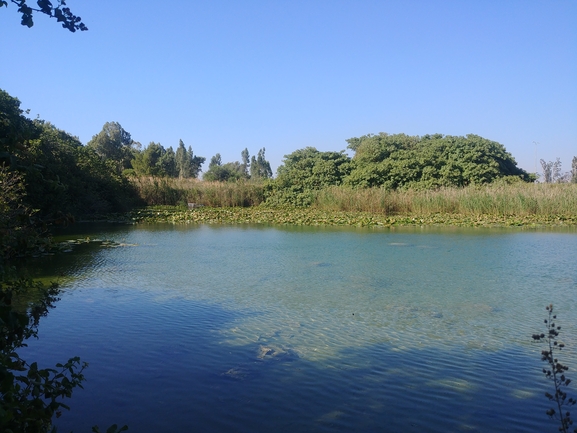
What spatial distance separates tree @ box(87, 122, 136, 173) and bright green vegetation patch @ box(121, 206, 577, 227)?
21.5 metres

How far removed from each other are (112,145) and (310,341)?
43497 millimetres

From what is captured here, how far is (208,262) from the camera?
10016 millimetres

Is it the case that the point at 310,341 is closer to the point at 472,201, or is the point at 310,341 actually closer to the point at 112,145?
the point at 472,201

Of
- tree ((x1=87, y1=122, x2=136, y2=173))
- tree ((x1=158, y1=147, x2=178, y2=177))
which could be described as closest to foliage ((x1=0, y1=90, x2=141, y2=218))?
tree ((x1=158, y1=147, x2=178, y2=177))

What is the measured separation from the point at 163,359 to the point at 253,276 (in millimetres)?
3975

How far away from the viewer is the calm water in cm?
351

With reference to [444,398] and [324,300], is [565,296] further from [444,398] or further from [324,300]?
[444,398]

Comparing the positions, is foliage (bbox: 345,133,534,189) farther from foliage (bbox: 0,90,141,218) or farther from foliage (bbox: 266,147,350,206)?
foliage (bbox: 0,90,141,218)

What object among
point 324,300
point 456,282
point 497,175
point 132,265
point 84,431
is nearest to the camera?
point 84,431

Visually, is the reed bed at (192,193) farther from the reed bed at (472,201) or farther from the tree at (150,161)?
the tree at (150,161)

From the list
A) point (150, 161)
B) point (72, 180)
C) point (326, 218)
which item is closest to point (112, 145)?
point (150, 161)

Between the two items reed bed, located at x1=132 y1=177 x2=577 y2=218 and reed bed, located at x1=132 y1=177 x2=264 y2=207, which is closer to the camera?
reed bed, located at x1=132 y1=177 x2=577 y2=218

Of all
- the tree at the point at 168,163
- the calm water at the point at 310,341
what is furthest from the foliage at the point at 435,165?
the tree at the point at 168,163

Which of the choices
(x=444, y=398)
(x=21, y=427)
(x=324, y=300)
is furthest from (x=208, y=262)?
(x=21, y=427)
